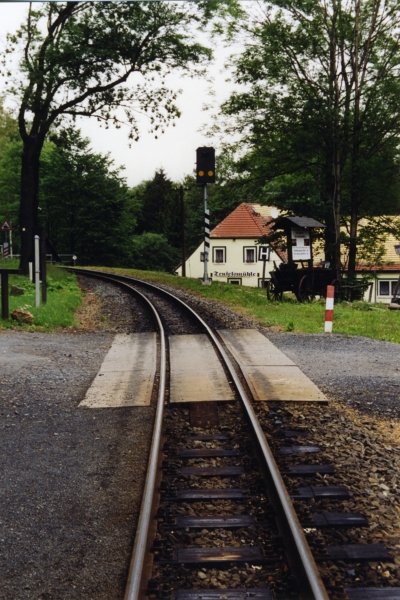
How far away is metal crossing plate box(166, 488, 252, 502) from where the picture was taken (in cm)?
450

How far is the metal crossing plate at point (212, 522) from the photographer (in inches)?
160

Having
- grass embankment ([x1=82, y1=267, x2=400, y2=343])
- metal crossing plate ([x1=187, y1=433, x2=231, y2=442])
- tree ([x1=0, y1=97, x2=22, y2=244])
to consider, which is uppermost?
tree ([x1=0, y1=97, x2=22, y2=244])

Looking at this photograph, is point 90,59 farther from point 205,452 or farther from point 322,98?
point 205,452

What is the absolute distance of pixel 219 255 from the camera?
5812 centimetres

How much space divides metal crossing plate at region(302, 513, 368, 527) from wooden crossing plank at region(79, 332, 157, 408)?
3.21 metres

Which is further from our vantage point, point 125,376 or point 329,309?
point 329,309

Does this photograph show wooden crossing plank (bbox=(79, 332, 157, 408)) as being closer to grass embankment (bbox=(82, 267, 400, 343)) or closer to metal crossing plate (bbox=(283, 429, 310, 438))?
metal crossing plate (bbox=(283, 429, 310, 438))

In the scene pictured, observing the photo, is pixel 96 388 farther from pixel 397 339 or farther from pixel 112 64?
pixel 112 64

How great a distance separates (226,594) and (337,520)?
111cm

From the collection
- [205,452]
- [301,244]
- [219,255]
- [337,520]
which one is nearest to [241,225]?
[219,255]

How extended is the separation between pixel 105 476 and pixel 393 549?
219cm

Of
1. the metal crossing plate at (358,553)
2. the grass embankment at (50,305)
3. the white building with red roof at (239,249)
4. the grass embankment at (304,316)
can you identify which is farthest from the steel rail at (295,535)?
the white building with red roof at (239,249)

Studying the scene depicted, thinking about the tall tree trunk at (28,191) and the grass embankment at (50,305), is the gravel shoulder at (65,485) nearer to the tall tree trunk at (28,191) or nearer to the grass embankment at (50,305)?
the grass embankment at (50,305)

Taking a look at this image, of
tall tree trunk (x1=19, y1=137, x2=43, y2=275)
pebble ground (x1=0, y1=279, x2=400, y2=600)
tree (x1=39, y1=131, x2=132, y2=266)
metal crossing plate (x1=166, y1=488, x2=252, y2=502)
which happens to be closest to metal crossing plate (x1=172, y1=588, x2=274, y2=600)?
pebble ground (x1=0, y1=279, x2=400, y2=600)
